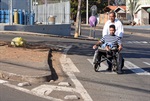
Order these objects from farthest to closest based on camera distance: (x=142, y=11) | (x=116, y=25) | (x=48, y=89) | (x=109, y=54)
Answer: (x=142, y=11), (x=116, y=25), (x=109, y=54), (x=48, y=89)

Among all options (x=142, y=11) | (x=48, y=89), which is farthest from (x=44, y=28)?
(x=142, y=11)

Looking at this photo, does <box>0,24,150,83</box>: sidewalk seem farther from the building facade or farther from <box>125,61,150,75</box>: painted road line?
the building facade

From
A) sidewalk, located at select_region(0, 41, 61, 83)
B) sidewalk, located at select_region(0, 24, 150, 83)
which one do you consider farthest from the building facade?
sidewalk, located at select_region(0, 24, 150, 83)

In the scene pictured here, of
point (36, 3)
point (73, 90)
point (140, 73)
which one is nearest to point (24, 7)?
point (36, 3)

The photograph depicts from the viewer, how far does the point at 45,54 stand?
15.6 metres

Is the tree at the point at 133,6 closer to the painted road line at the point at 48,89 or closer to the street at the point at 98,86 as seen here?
the street at the point at 98,86

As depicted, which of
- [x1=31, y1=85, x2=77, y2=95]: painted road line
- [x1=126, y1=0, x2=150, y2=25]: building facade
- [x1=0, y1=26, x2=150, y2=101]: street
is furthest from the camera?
[x1=126, y1=0, x2=150, y2=25]: building facade

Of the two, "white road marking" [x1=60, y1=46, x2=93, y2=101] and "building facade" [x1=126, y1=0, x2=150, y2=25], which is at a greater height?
"building facade" [x1=126, y1=0, x2=150, y2=25]

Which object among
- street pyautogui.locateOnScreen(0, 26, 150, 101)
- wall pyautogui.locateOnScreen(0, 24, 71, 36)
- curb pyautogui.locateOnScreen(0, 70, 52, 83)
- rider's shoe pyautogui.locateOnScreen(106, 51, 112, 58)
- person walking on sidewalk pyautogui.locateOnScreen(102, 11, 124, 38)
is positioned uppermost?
person walking on sidewalk pyautogui.locateOnScreen(102, 11, 124, 38)

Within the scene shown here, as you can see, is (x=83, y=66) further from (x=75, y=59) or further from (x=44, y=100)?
(x=44, y=100)

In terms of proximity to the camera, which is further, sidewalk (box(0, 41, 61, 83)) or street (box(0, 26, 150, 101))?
sidewalk (box(0, 41, 61, 83))

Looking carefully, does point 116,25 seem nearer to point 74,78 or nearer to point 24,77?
point 74,78

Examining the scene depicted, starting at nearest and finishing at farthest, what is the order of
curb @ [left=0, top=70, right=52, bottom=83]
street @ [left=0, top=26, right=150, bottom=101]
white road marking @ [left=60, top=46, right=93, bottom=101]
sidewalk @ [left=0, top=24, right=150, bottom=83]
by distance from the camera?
street @ [left=0, top=26, right=150, bottom=101] < white road marking @ [left=60, top=46, right=93, bottom=101] < curb @ [left=0, top=70, right=52, bottom=83] < sidewalk @ [left=0, top=24, right=150, bottom=83]

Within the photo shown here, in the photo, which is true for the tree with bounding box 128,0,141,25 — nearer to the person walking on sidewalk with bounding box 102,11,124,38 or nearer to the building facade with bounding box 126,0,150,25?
the building facade with bounding box 126,0,150,25
